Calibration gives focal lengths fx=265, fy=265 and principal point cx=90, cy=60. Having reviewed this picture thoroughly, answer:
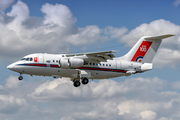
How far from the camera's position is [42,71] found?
99.8 feet

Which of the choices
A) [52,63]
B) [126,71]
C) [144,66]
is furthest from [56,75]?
[144,66]

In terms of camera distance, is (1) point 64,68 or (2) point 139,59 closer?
(1) point 64,68

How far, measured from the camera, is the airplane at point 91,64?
99.6 ft

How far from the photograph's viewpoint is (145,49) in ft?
117

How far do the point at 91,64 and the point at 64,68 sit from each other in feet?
12.3

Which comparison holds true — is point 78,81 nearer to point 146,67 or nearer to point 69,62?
point 69,62

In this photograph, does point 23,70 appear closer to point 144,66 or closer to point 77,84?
point 77,84

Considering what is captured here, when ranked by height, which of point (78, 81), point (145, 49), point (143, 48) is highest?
point (143, 48)

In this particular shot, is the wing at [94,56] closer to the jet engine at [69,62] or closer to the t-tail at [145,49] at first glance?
the jet engine at [69,62]

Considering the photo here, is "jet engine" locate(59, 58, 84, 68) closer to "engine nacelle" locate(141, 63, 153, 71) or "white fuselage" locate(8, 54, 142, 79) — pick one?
"white fuselage" locate(8, 54, 142, 79)

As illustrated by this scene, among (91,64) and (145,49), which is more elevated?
(145,49)

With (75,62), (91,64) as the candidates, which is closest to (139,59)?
(91,64)

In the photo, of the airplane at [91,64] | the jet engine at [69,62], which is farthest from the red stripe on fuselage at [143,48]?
the jet engine at [69,62]

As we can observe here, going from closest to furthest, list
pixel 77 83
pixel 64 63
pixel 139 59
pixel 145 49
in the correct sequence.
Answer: pixel 64 63
pixel 77 83
pixel 139 59
pixel 145 49
